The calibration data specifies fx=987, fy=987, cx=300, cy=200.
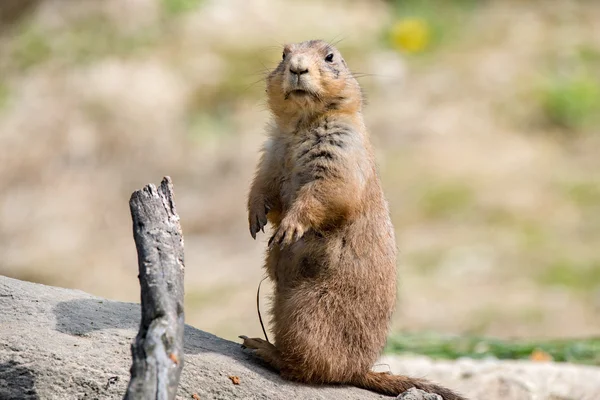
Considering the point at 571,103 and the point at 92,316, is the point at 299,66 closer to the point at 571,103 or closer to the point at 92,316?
the point at 92,316

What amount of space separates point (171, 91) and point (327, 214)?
10761 millimetres

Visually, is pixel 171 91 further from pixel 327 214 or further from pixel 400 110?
pixel 327 214

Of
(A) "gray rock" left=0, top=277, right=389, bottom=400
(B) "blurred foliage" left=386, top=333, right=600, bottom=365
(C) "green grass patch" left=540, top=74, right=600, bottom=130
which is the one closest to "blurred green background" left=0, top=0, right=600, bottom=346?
(C) "green grass patch" left=540, top=74, right=600, bottom=130

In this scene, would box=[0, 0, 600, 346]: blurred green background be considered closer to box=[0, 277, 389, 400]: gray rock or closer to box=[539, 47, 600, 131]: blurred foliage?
box=[539, 47, 600, 131]: blurred foliage

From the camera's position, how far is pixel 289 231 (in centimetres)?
556

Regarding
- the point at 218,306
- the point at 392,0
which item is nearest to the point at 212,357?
the point at 218,306

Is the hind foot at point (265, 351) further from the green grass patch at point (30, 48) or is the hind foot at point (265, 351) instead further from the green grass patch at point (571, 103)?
the green grass patch at point (30, 48)

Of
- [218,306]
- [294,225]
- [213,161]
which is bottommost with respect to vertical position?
[294,225]

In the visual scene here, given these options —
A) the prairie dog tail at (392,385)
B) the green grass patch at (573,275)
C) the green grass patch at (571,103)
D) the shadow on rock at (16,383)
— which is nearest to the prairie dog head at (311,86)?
the prairie dog tail at (392,385)

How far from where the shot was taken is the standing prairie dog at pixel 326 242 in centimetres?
568

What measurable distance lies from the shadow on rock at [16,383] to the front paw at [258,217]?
1.65 meters

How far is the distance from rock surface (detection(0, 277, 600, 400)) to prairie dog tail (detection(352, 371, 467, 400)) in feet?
0.31

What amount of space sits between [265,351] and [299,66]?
1713 millimetres

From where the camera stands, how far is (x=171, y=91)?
16.1 metres
